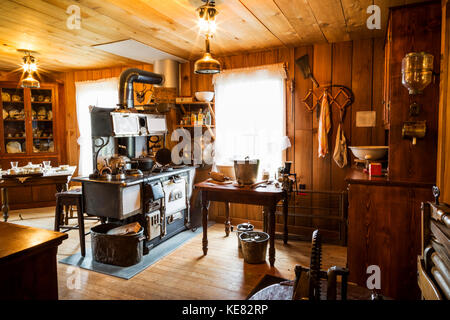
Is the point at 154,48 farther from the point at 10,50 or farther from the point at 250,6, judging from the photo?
the point at 10,50

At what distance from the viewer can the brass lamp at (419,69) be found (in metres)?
2.03

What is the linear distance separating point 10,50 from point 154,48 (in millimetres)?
2113

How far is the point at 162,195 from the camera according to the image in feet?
11.1

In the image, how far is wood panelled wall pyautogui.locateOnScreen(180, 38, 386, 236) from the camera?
355cm

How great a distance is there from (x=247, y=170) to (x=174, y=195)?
110 cm

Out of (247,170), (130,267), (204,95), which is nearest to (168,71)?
(204,95)

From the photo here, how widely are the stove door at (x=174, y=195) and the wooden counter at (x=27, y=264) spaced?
2.03 metres

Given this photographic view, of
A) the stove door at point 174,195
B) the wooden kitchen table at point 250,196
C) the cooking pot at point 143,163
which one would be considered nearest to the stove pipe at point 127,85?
the cooking pot at point 143,163

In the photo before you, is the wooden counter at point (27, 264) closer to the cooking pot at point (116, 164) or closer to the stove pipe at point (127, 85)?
the cooking pot at point (116, 164)

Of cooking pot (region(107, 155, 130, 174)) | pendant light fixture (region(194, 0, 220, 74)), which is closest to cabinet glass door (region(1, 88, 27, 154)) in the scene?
cooking pot (region(107, 155, 130, 174))

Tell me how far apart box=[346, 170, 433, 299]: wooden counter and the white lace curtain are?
4323 millimetres

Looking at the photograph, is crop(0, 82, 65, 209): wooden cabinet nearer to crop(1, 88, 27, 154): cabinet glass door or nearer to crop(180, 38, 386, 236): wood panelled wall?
crop(1, 88, 27, 154): cabinet glass door

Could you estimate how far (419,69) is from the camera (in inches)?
80.7

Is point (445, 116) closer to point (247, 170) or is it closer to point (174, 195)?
point (247, 170)
